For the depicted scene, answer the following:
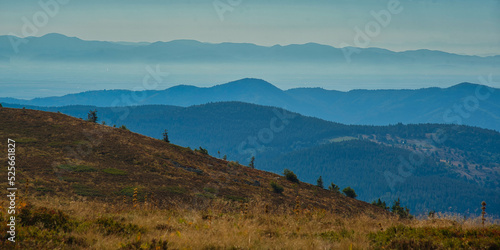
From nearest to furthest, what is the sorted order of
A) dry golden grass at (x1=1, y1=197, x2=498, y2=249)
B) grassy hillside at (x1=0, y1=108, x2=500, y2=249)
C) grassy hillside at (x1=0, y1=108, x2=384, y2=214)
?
1. dry golden grass at (x1=1, y1=197, x2=498, y2=249)
2. grassy hillside at (x1=0, y1=108, x2=500, y2=249)
3. grassy hillside at (x1=0, y1=108, x2=384, y2=214)

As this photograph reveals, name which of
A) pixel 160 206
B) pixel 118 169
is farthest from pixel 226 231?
pixel 118 169

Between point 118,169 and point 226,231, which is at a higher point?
point 118,169

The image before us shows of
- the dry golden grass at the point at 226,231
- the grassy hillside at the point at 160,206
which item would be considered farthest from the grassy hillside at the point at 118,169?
the dry golden grass at the point at 226,231

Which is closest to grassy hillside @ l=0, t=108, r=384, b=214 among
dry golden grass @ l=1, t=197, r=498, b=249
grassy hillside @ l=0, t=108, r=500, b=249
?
grassy hillside @ l=0, t=108, r=500, b=249

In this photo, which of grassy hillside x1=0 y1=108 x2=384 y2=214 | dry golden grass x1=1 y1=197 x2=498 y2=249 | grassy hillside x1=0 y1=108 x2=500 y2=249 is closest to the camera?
dry golden grass x1=1 y1=197 x2=498 y2=249

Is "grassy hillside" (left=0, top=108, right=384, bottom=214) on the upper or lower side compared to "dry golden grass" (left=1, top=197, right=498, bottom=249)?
upper

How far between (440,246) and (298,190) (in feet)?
111

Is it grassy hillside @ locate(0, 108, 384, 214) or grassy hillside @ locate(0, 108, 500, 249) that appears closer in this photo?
grassy hillside @ locate(0, 108, 500, 249)

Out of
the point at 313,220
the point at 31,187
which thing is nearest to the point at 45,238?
the point at 313,220

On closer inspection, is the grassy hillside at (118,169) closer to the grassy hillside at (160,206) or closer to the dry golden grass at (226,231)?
the grassy hillside at (160,206)

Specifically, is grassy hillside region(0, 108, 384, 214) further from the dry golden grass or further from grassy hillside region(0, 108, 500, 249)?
the dry golden grass

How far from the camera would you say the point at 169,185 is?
3269cm

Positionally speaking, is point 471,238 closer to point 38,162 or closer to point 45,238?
point 45,238

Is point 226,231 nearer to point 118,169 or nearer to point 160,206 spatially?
point 160,206
